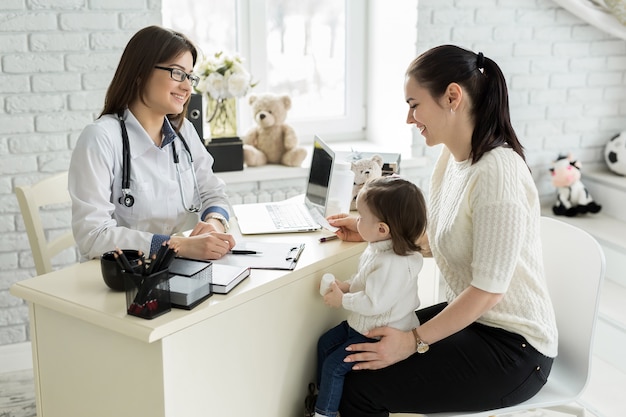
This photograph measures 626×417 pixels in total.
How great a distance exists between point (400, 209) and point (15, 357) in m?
1.90

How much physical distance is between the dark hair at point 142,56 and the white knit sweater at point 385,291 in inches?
30.5

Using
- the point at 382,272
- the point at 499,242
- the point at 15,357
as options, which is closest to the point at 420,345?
Result: the point at 382,272

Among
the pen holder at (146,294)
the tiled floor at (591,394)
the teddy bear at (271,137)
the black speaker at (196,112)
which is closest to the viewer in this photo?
the pen holder at (146,294)

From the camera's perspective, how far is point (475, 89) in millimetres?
1755

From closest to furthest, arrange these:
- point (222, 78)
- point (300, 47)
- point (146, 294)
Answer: point (146, 294) < point (222, 78) < point (300, 47)

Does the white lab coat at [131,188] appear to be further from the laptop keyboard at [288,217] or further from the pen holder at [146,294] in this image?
the pen holder at [146,294]

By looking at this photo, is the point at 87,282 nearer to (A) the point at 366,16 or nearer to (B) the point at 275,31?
(B) the point at 275,31

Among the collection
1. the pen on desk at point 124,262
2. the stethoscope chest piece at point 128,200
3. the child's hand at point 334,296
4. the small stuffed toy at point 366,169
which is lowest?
the child's hand at point 334,296

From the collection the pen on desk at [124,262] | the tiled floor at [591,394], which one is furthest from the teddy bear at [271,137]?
the pen on desk at [124,262]

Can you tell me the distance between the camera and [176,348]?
1.47 meters

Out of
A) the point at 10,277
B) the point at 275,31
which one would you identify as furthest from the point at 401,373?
the point at 275,31

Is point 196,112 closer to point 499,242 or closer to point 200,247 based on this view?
point 200,247

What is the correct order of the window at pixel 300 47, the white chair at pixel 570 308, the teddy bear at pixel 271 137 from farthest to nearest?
1. the window at pixel 300 47
2. the teddy bear at pixel 271 137
3. the white chair at pixel 570 308

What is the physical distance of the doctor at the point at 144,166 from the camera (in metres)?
1.87
